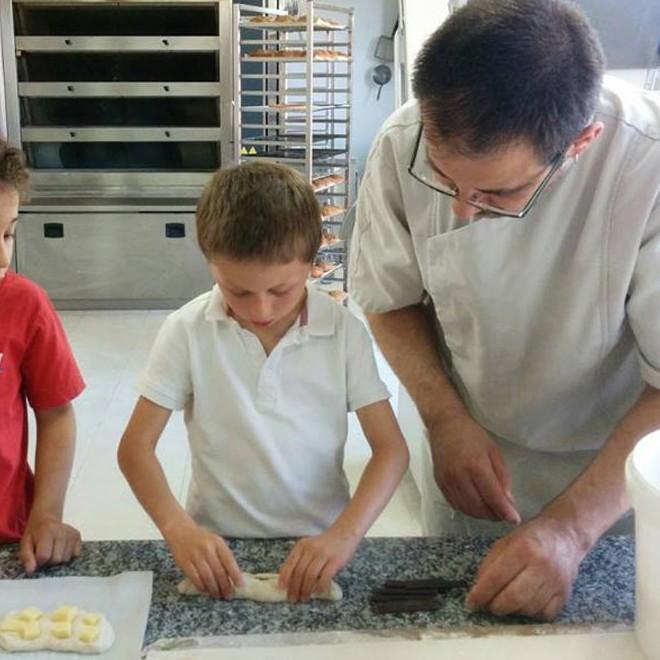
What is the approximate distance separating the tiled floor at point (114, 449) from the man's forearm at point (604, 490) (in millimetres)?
1430

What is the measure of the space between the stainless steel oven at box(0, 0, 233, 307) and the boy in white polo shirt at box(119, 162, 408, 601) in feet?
10.6

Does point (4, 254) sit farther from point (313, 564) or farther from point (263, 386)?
point (313, 564)

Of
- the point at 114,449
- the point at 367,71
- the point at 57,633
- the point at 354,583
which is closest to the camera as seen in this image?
the point at 57,633

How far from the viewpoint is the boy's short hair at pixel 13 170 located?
1000 millimetres

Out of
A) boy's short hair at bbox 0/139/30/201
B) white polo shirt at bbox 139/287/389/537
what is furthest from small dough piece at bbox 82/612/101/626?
boy's short hair at bbox 0/139/30/201

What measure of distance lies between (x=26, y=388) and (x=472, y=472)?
57 centimetres

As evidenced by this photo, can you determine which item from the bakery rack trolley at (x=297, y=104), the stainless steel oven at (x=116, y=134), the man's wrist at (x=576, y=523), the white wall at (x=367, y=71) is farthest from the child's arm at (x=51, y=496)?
the white wall at (x=367, y=71)

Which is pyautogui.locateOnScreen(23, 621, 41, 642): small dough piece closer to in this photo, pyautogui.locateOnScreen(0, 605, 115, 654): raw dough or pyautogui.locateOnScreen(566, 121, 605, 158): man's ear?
pyautogui.locateOnScreen(0, 605, 115, 654): raw dough

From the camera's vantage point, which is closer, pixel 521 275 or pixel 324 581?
pixel 324 581

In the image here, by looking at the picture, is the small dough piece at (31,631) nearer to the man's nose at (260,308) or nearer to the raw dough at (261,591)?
the raw dough at (261,591)

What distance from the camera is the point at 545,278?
1.00 meters

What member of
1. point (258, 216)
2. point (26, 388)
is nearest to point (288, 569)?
point (258, 216)

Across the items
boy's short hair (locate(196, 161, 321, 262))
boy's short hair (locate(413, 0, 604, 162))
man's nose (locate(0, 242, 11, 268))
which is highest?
boy's short hair (locate(413, 0, 604, 162))

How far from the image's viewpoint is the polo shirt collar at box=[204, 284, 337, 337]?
3.19 ft
